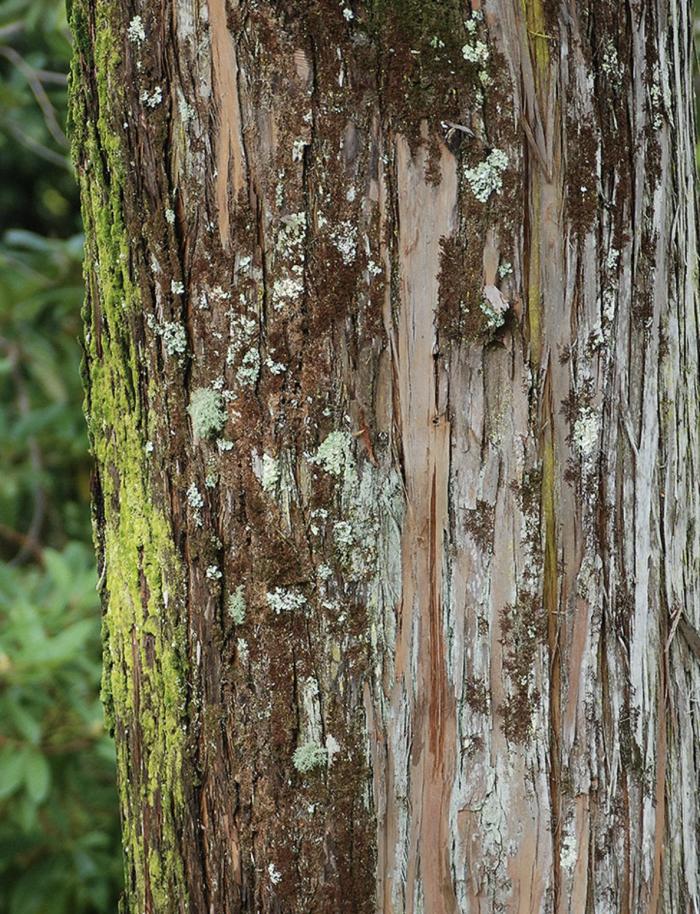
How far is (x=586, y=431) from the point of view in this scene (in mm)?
1026

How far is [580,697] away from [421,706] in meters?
0.19

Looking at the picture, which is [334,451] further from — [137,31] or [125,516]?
[137,31]

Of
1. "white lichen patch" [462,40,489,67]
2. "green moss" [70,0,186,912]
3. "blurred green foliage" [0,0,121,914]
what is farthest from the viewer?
"blurred green foliage" [0,0,121,914]

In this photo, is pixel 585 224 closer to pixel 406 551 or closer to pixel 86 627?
pixel 406 551

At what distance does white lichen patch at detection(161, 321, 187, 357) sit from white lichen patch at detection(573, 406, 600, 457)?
451 millimetres

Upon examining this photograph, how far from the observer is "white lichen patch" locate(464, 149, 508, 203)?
3.18ft

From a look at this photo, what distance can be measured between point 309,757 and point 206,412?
1.33 ft

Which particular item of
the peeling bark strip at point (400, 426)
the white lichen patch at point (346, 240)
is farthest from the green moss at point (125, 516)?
the white lichen patch at point (346, 240)

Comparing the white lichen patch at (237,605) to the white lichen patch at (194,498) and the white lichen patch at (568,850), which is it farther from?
the white lichen patch at (568,850)

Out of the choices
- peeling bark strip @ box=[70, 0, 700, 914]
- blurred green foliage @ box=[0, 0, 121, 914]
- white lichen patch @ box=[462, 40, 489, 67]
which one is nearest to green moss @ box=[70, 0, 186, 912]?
peeling bark strip @ box=[70, 0, 700, 914]

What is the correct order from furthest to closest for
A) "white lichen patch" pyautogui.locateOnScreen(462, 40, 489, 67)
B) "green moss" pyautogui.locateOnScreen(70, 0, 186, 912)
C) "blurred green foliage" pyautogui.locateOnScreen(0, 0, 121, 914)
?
1. "blurred green foliage" pyautogui.locateOnScreen(0, 0, 121, 914)
2. "green moss" pyautogui.locateOnScreen(70, 0, 186, 912)
3. "white lichen patch" pyautogui.locateOnScreen(462, 40, 489, 67)

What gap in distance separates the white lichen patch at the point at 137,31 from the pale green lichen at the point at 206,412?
0.39 metres

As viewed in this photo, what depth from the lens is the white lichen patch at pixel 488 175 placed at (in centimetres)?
97

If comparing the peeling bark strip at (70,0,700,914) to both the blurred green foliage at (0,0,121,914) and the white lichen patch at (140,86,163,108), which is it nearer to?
the white lichen patch at (140,86,163,108)
